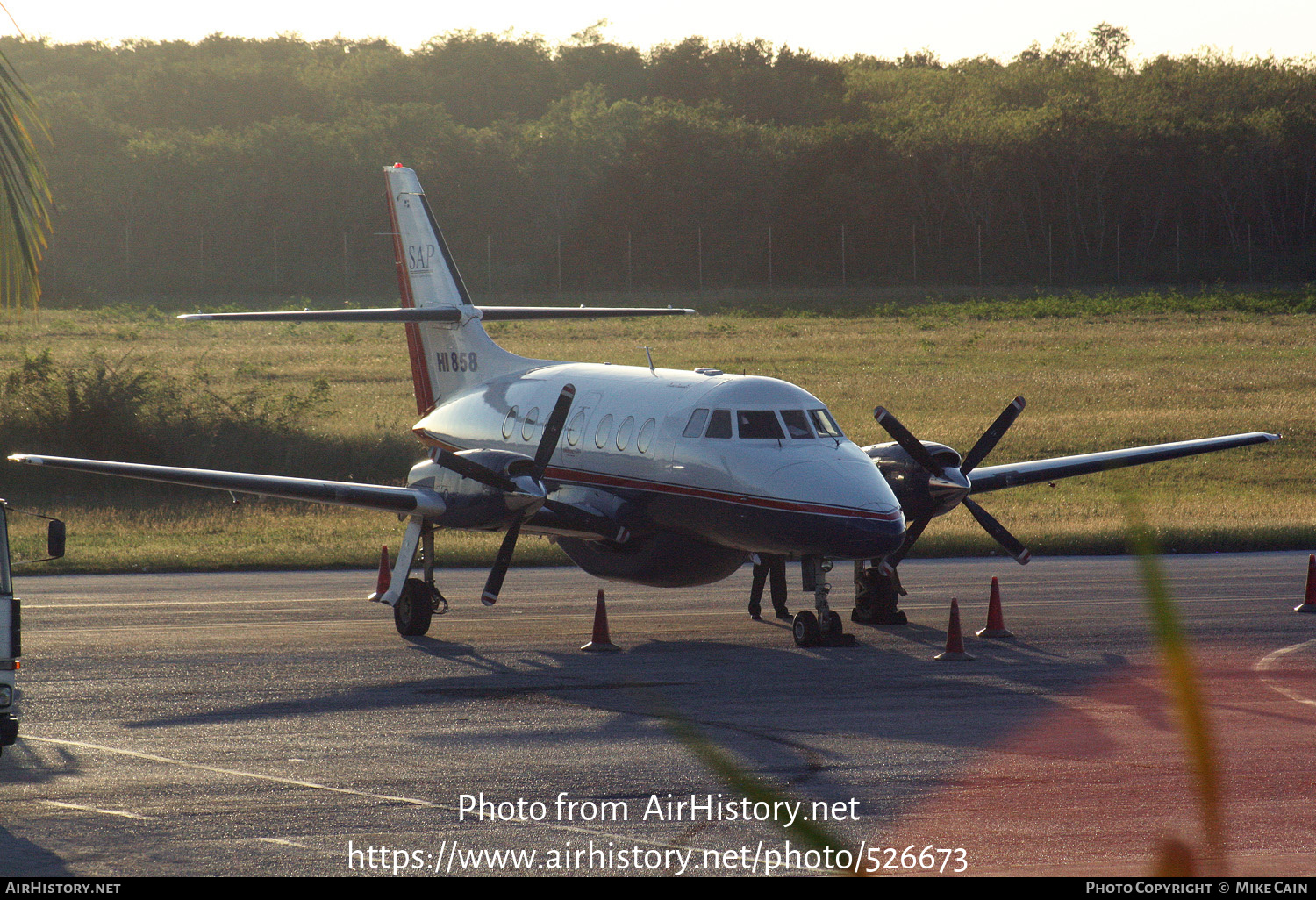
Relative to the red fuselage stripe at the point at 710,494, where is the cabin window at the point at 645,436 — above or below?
above

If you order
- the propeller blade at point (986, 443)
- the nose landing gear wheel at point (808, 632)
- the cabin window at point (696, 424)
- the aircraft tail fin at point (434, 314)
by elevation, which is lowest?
the nose landing gear wheel at point (808, 632)

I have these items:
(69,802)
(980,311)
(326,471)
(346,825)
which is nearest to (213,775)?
(69,802)

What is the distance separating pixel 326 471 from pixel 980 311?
152 feet

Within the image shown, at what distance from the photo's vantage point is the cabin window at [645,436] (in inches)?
692

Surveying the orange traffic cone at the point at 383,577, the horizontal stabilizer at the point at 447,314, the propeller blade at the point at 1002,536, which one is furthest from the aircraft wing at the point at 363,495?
the propeller blade at the point at 1002,536

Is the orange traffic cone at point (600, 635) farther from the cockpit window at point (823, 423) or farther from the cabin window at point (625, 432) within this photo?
the cockpit window at point (823, 423)

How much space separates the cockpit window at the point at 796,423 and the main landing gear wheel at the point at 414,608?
518 centimetres

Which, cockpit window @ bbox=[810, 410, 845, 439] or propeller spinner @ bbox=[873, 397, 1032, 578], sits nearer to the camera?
cockpit window @ bbox=[810, 410, 845, 439]

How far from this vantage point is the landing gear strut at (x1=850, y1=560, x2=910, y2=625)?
18125 millimetres

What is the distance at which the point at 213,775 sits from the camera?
10414mm

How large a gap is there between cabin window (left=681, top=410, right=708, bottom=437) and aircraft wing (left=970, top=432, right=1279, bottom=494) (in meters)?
4.62

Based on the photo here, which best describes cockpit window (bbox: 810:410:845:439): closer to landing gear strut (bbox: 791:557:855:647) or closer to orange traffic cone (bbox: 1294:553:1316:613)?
landing gear strut (bbox: 791:557:855:647)

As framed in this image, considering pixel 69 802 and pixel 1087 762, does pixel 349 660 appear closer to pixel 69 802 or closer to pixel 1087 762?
pixel 69 802

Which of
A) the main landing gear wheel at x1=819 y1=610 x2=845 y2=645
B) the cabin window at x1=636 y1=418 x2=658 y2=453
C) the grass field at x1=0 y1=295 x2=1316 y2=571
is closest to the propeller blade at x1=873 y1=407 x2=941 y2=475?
the main landing gear wheel at x1=819 y1=610 x2=845 y2=645
